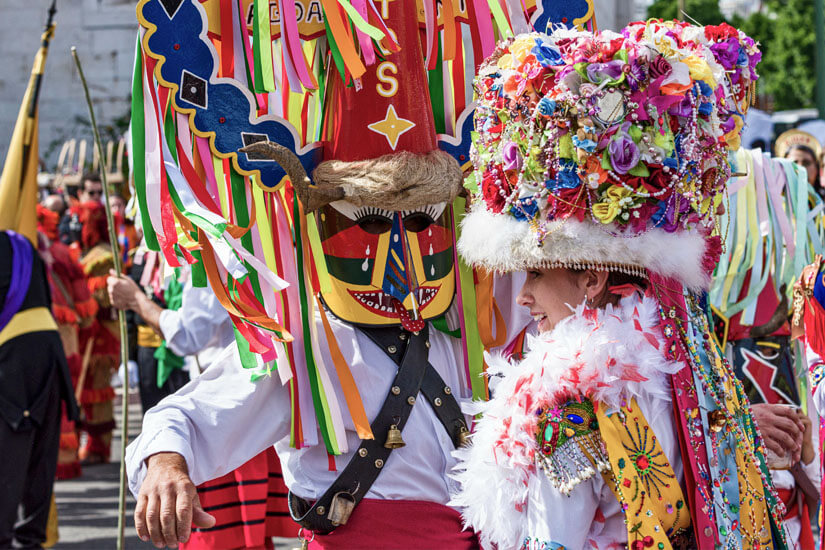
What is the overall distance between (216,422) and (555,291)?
971mm

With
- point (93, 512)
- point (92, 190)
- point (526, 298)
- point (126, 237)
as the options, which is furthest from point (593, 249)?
point (92, 190)

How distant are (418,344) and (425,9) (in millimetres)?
913

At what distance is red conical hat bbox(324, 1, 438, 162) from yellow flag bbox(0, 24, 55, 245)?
2.57 meters

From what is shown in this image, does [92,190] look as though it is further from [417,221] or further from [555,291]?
[555,291]

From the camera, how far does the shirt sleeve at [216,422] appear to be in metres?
2.56

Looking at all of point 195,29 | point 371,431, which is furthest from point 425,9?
point 371,431

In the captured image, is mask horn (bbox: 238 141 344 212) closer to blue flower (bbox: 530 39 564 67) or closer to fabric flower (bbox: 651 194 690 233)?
blue flower (bbox: 530 39 564 67)

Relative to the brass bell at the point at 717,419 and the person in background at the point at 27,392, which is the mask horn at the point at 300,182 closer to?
the brass bell at the point at 717,419

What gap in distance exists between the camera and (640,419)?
2.02 meters

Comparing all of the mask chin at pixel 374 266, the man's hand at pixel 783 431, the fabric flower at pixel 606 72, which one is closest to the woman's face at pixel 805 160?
the mask chin at pixel 374 266

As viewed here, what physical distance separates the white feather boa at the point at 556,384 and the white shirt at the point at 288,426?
69 cm

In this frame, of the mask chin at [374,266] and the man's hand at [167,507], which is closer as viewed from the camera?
the man's hand at [167,507]

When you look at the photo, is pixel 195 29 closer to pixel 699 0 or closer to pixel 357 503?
pixel 357 503

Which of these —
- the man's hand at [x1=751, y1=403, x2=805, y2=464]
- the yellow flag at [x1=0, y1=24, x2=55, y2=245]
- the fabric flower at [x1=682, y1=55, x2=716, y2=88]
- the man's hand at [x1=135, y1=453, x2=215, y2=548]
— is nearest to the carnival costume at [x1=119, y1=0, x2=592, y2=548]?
the man's hand at [x1=135, y1=453, x2=215, y2=548]
